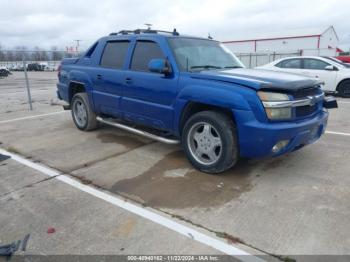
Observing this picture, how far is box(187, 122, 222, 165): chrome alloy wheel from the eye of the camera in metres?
4.07

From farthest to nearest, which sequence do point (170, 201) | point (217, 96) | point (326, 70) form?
point (326, 70), point (217, 96), point (170, 201)

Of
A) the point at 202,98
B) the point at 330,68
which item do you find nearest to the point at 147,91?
the point at 202,98

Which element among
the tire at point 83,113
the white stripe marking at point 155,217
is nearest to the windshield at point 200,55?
the white stripe marking at point 155,217

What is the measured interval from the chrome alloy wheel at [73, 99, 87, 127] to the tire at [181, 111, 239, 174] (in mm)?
2784

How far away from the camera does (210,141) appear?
4.11 meters

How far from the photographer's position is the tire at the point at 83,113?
6184 mm

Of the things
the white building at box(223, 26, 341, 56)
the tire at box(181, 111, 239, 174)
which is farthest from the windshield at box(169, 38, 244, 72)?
the white building at box(223, 26, 341, 56)

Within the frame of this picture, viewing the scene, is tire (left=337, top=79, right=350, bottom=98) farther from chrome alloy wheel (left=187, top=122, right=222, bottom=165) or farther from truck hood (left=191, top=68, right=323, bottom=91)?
chrome alloy wheel (left=187, top=122, right=222, bottom=165)

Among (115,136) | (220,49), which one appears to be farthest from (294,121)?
(115,136)

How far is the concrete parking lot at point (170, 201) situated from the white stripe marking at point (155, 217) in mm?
37

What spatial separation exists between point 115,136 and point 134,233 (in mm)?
3361

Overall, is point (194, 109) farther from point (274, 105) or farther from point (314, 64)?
point (314, 64)

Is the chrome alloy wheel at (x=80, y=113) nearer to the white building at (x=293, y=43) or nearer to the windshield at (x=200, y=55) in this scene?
the windshield at (x=200, y=55)

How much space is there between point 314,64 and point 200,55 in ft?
26.6
